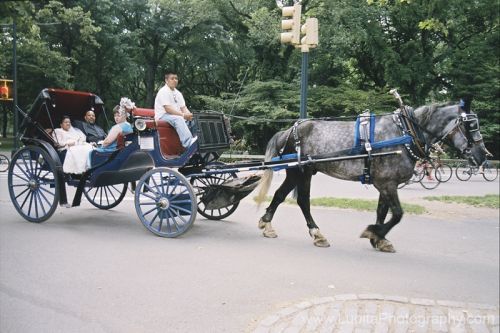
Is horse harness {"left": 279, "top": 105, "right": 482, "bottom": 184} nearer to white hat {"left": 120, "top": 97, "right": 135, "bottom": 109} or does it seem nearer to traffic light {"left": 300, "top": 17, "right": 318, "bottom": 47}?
traffic light {"left": 300, "top": 17, "right": 318, "bottom": 47}

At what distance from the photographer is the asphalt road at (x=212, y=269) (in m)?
3.70

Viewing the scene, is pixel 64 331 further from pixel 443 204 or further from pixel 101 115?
pixel 443 204

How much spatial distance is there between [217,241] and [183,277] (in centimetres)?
156

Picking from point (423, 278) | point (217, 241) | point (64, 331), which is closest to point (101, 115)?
point (217, 241)

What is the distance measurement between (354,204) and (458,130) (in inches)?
151

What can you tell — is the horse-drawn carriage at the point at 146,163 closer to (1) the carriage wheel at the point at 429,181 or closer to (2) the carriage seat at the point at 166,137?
(2) the carriage seat at the point at 166,137

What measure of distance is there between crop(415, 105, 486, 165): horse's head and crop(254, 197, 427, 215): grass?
3030mm

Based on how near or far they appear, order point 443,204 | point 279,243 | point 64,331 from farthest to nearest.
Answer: point 443,204 → point 279,243 → point 64,331

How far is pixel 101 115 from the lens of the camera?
889cm

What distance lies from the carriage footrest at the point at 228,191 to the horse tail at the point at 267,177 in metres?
0.24

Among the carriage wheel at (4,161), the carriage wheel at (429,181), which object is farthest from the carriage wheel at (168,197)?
the carriage wheel at (4,161)

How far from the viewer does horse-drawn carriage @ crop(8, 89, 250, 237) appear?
20.7ft

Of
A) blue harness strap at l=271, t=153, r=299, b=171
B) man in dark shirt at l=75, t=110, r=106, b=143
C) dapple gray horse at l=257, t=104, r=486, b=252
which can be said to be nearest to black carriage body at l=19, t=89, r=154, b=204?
man in dark shirt at l=75, t=110, r=106, b=143

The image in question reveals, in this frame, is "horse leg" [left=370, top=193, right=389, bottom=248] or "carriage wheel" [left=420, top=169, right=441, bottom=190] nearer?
"horse leg" [left=370, top=193, right=389, bottom=248]
